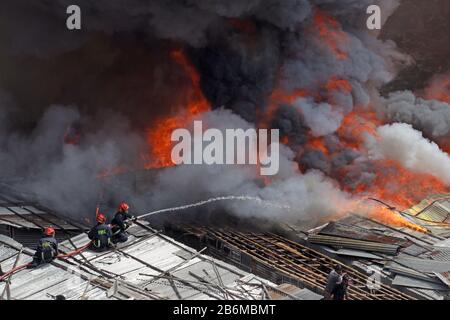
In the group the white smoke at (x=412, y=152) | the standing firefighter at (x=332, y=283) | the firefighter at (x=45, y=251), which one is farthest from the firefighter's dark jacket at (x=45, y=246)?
the white smoke at (x=412, y=152)

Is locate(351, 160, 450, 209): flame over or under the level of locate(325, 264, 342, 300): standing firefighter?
over

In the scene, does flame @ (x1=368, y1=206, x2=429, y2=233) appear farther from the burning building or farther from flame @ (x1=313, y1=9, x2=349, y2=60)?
flame @ (x1=313, y1=9, x2=349, y2=60)

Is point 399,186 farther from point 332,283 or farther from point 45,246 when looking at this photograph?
point 45,246

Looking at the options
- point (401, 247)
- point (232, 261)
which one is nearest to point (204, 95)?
point (232, 261)

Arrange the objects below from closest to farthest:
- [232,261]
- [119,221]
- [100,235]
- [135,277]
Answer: [135,277] < [100,235] < [119,221] < [232,261]

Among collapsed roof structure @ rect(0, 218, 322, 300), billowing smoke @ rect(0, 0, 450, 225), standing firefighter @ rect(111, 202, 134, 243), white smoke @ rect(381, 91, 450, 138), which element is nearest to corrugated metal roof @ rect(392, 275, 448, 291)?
collapsed roof structure @ rect(0, 218, 322, 300)
